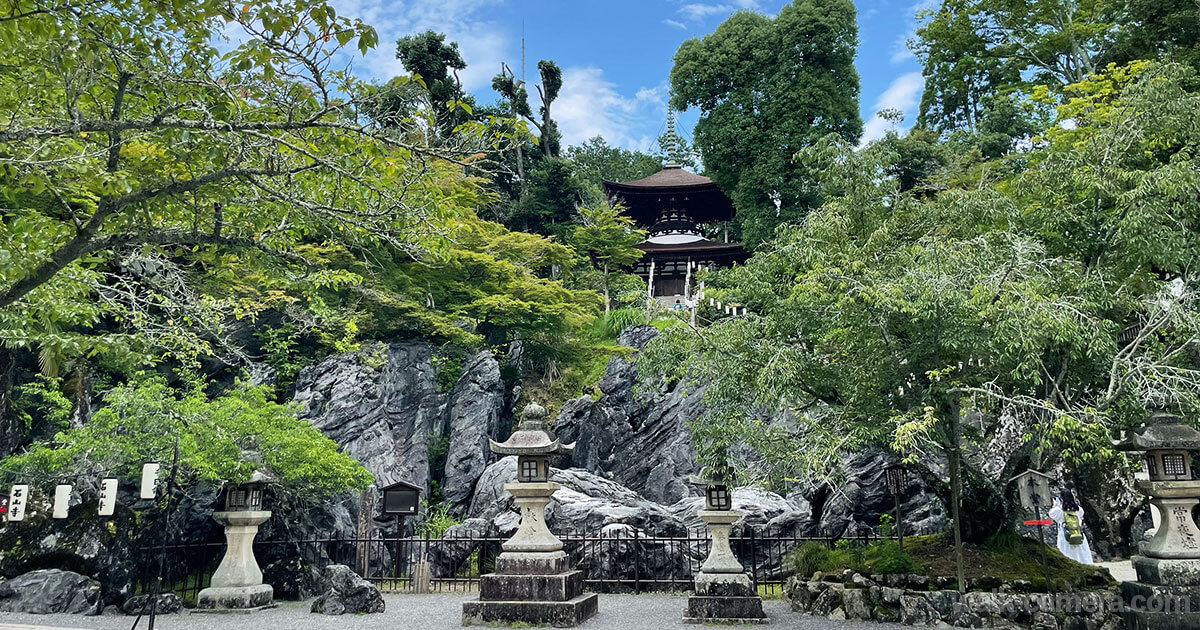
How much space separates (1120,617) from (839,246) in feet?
20.3

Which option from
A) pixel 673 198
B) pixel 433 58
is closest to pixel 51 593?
pixel 433 58

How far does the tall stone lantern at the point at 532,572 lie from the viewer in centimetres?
952

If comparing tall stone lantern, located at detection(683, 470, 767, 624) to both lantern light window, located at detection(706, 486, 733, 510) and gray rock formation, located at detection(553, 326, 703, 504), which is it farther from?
gray rock formation, located at detection(553, 326, 703, 504)

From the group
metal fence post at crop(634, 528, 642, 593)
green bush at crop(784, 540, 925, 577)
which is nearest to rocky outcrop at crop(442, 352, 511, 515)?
metal fence post at crop(634, 528, 642, 593)

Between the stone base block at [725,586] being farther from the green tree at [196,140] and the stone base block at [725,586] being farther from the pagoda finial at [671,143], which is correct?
the pagoda finial at [671,143]

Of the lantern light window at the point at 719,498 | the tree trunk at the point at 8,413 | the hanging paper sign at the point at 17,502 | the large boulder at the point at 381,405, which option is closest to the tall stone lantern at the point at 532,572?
the lantern light window at the point at 719,498

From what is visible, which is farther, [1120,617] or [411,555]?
[411,555]

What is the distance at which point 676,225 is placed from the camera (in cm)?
3547

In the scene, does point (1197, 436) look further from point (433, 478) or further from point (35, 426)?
point (35, 426)

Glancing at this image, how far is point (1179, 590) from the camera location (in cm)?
868

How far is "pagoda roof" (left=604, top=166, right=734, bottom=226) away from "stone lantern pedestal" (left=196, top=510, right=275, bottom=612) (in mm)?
25941

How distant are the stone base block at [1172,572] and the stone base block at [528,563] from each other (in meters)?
7.82

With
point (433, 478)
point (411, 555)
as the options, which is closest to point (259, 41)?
point (411, 555)

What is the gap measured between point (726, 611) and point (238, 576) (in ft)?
25.5
